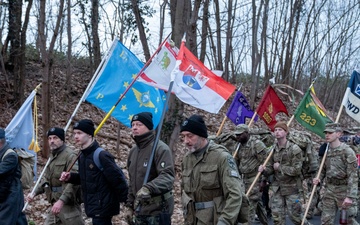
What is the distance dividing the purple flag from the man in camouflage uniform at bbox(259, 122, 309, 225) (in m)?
1.68

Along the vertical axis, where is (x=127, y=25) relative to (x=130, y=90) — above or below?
above

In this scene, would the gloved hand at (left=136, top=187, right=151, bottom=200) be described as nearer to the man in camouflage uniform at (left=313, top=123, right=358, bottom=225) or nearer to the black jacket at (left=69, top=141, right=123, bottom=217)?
the black jacket at (left=69, top=141, right=123, bottom=217)

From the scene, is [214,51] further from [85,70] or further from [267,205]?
[267,205]

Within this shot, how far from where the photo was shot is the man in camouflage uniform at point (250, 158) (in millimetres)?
9617

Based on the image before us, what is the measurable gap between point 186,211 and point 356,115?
5.52 m

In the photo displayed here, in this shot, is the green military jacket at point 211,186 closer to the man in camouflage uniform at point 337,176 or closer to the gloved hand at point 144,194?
the gloved hand at point 144,194

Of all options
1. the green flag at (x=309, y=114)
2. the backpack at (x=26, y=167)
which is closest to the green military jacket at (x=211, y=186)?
the backpack at (x=26, y=167)

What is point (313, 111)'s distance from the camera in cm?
990

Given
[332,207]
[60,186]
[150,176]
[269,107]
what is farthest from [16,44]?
[150,176]

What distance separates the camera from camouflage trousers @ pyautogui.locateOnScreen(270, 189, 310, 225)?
8.78m

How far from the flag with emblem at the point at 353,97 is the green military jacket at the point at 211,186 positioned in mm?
5275

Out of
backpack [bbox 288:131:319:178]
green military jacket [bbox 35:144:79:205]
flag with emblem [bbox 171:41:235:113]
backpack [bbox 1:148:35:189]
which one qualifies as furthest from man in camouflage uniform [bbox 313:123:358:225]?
backpack [bbox 1:148:35:189]

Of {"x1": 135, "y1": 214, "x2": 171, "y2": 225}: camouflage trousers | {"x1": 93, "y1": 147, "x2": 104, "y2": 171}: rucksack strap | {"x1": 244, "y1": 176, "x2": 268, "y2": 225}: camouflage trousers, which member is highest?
{"x1": 93, "y1": 147, "x2": 104, "y2": 171}: rucksack strap

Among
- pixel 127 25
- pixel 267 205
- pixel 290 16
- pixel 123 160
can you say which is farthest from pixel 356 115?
pixel 290 16
